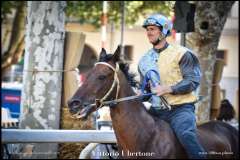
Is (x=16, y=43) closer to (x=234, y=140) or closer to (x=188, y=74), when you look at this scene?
(x=234, y=140)

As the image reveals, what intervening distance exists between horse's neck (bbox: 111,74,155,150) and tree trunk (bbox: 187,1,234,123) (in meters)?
6.09

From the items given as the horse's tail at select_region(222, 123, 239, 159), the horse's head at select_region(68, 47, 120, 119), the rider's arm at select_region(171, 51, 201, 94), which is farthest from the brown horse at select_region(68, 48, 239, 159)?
the horse's tail at select_region(222, 123, 239, 159)

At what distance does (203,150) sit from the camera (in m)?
6.78

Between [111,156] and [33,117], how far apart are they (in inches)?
82.5

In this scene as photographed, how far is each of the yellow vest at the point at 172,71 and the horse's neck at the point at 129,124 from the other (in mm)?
375

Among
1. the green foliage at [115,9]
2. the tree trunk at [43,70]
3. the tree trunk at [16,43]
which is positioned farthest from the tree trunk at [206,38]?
the tree trunk at [16,43]

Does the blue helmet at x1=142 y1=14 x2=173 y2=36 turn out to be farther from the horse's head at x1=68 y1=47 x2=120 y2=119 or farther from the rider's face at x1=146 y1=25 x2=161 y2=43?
the horse's head at x1=68 y1=47 x2=120 y2=119

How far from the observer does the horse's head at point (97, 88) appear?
20.7 feet

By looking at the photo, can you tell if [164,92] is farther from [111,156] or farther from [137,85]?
[111,156]

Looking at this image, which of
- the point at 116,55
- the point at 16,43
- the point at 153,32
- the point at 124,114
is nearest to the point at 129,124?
the point at 124,114

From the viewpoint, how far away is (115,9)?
23.8 m

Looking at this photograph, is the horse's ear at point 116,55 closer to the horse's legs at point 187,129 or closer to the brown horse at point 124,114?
the brown horse at point 124,114

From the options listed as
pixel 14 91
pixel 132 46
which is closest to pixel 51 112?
pixel 14 91

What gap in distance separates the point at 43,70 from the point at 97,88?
4010 millimetres
